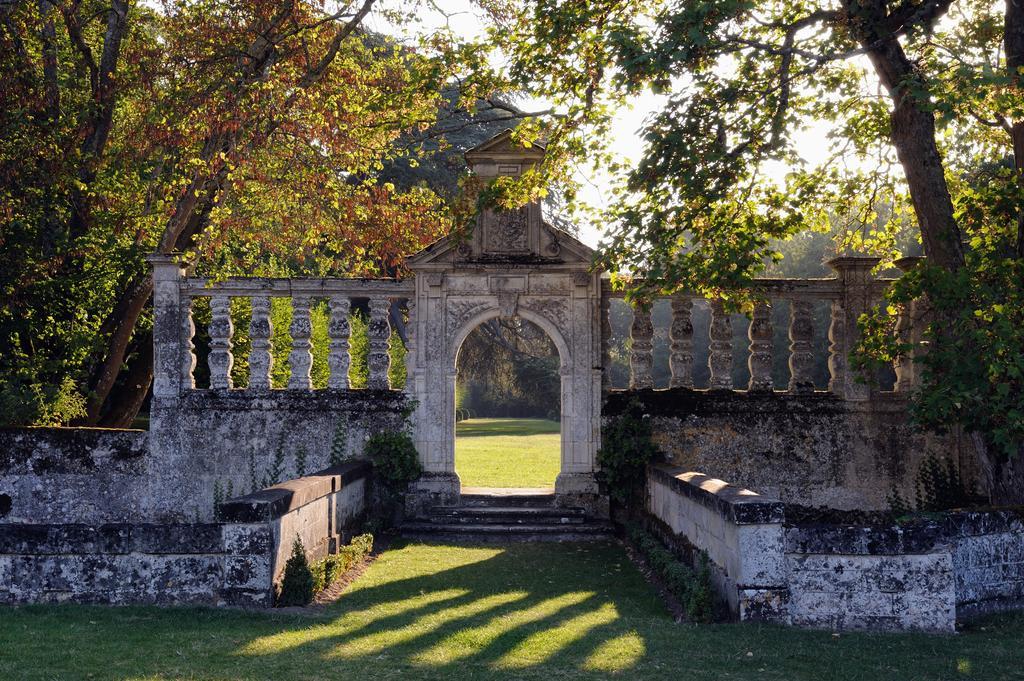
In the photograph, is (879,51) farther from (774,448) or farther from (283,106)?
(283,106)

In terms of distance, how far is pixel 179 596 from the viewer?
7961mm

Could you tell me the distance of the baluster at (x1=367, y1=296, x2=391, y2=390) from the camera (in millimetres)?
12898

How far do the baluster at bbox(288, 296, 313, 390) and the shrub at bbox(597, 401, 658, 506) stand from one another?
4074 mm

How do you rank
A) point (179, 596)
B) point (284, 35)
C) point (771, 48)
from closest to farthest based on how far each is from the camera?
point (179, 596), point (771, 48), point (284, 35)

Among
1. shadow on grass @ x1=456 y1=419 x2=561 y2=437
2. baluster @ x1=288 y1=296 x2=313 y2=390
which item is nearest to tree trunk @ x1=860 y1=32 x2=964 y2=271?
baluster @ x1=288 y1=296 x2=313 y2=390

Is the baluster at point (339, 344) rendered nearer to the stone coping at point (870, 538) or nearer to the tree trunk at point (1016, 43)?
the stone coping at point (870, 538)

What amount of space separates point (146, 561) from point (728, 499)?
4816 millimetres

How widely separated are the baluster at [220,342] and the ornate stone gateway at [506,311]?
2.49 m

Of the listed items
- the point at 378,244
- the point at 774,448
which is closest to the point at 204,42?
the point at 378,244

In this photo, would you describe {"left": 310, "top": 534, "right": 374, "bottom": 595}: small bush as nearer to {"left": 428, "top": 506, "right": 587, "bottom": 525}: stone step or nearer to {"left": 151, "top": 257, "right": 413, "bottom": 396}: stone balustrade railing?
{"left": 428, "top": 506, "right": 587, "bottom": 525}: stone step

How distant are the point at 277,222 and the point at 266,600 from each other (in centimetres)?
1041

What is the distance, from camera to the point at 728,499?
7.95 metres

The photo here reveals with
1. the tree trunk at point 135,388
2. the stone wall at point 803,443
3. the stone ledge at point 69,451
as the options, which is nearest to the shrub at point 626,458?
the stone wall at point 803,443

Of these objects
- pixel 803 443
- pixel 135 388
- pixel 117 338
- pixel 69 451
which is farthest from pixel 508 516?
pixel 135 388
